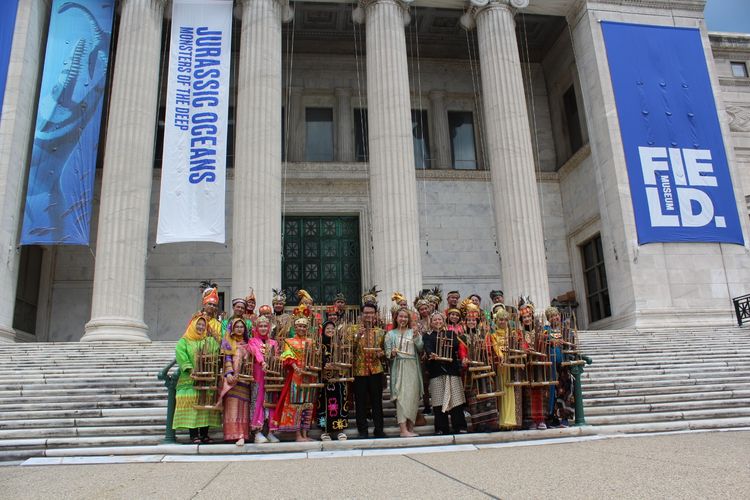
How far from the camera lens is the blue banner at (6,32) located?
16734 mm

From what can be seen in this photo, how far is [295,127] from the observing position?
2316 centimetres

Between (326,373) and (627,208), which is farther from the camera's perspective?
(627,208)

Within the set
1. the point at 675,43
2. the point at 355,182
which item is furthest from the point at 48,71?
the point at 675,43

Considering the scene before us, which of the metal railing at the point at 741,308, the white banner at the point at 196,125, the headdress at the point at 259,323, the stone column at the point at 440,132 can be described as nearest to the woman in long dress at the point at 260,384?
the headdress at the point at 259,323

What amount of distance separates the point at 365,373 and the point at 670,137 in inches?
591

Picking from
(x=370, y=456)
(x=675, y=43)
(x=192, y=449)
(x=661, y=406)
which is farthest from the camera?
(x=675, y=43)

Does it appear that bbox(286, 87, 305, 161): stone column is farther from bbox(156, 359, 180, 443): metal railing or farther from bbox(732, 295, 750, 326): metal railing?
bbox(156, 359, 180, 443): metal railing

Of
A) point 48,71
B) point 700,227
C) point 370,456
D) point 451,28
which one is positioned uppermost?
point 451,28

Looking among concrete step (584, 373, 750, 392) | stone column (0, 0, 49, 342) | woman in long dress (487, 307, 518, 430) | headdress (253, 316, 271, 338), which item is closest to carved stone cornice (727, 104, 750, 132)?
concrete step (584, 373, 750, 392)

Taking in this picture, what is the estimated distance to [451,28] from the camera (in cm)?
2369

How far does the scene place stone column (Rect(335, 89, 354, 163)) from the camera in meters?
23.2

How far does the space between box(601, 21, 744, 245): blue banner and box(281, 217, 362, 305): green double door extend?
9888mm

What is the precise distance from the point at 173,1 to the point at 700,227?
17430 mm

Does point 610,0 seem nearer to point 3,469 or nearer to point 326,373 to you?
point 326,373
